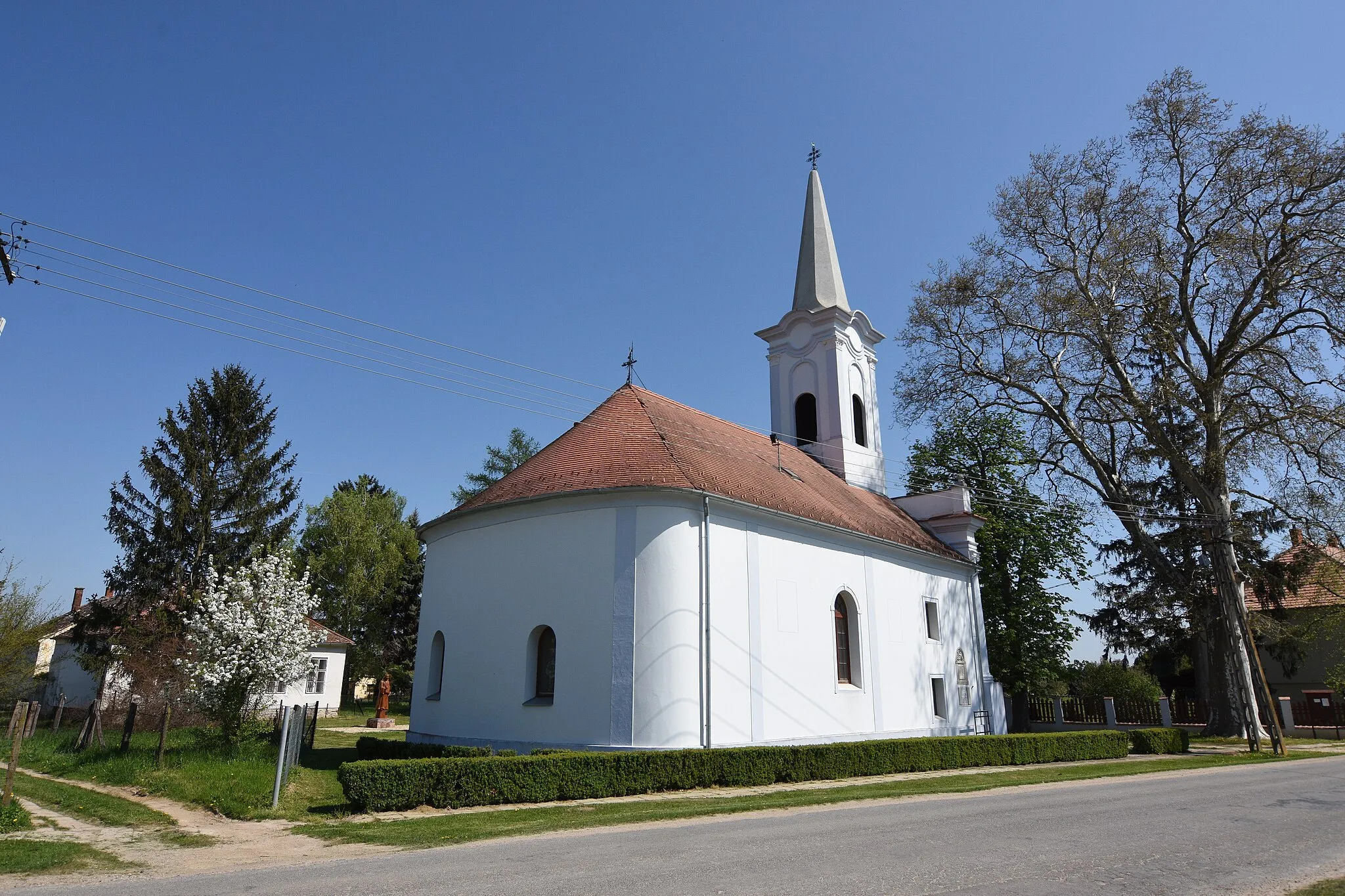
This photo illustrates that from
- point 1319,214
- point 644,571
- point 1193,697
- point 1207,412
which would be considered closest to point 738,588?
point 644,571

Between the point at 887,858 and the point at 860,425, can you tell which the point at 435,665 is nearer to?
A: the point at 887,858

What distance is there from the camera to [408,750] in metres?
16.6

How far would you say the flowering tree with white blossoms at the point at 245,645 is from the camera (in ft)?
57.0

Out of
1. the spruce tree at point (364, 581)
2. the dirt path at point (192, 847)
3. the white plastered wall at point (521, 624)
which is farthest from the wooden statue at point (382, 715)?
the dirt path at point (192, 847)

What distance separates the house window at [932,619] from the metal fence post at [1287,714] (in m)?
15.9

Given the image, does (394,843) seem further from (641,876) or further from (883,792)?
(883,792)

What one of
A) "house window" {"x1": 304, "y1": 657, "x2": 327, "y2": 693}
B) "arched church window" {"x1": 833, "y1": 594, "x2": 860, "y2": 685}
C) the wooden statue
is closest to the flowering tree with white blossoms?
the wooden statue

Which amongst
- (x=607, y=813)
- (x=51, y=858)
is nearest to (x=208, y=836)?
(x=51, y=858)

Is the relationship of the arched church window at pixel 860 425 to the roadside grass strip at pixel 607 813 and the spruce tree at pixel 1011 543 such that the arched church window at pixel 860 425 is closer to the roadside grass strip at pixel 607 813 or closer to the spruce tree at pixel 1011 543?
the spruce tree at pixel 1011 543

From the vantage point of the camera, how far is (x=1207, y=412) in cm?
2570

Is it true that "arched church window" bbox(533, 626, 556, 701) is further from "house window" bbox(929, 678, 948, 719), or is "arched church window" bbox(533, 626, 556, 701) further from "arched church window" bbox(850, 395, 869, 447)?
"arched church window" bbox(850, 395, 869, 447)

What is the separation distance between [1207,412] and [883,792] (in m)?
19.2

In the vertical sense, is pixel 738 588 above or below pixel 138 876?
above

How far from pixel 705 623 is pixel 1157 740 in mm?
16671
